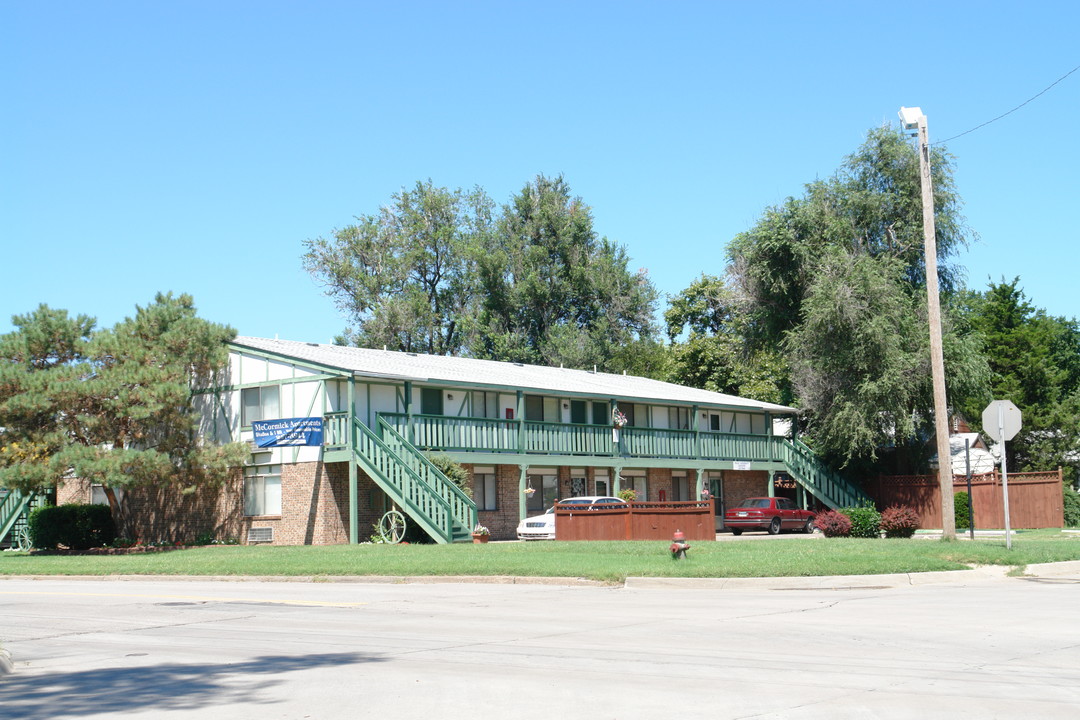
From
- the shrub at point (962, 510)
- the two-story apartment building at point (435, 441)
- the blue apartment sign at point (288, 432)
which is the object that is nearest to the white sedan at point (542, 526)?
the two-story apartment building at point (435, 441)

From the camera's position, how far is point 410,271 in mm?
68625

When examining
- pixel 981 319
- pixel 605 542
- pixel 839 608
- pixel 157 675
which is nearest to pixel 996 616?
pixel 839 608

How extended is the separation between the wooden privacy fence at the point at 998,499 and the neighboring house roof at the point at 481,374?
6417 millimetres

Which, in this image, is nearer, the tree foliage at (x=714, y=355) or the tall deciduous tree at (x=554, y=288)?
the tree foliage at (x=714, y=355)

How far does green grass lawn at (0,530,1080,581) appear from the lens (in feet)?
63.0

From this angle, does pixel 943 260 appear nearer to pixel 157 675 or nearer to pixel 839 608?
pixel 839 608

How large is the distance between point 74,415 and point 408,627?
23093 mm

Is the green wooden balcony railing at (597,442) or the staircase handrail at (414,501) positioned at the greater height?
the green wooden balcony railing at (597,442)

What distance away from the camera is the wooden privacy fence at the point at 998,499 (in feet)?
125

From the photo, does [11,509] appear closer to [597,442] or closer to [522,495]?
[522,495]

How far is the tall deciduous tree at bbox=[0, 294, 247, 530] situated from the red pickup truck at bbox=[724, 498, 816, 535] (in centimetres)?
1682

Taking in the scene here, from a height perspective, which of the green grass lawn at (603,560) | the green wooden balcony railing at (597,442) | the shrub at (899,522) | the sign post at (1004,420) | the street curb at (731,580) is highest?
the green wooden balcony railing at (597,442)

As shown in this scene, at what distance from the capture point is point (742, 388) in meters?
63.0

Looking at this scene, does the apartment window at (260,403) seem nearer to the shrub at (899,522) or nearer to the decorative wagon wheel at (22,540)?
the decorative wagon wheel at (22,540)
